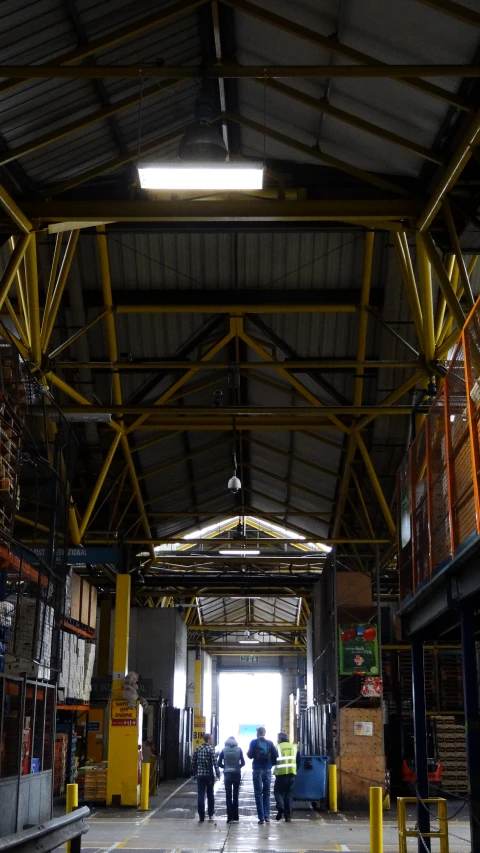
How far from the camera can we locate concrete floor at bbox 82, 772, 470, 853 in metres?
15.9

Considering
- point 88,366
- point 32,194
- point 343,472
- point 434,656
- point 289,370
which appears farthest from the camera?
point 434,656

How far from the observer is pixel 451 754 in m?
28.4

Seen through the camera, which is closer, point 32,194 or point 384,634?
Answer: point 32,194

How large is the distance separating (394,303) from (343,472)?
8183mm

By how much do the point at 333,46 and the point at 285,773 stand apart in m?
15.6

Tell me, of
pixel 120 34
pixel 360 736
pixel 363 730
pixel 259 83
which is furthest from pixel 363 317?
pixel 360 736

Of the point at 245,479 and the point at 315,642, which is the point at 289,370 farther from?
the point at 315,642

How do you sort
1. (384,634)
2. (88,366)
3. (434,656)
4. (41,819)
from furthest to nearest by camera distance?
(384,634), (434,656), (88,366), (41,819)

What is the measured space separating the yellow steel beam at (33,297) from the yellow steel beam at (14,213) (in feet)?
3.89

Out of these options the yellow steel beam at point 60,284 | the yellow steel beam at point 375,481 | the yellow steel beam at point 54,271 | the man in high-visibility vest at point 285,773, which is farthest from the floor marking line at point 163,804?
the yellow steel beam at point 54,271

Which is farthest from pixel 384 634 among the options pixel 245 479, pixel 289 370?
pixel 289 370

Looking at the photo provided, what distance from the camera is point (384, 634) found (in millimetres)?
33562

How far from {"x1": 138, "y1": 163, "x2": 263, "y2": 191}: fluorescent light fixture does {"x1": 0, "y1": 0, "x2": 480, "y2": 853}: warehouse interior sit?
0.04 m

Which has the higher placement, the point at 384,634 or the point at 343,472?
the point at 343,472
